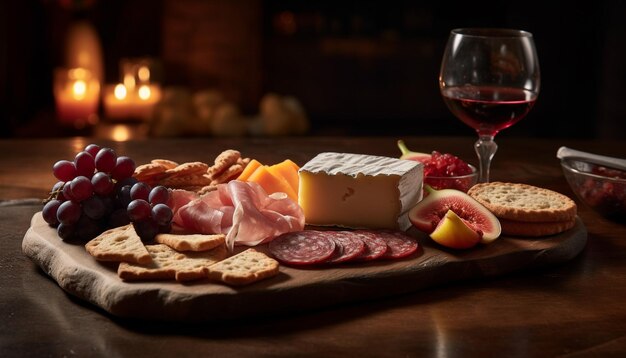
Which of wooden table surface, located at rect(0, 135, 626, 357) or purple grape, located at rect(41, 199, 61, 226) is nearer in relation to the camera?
wooden table surface, located at rect(0, 135, 626, 357)

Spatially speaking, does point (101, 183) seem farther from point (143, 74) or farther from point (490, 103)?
point (143, 74)

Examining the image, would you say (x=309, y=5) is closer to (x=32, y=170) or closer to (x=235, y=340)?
(x=32, y=170)

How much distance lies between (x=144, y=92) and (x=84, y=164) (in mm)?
2612

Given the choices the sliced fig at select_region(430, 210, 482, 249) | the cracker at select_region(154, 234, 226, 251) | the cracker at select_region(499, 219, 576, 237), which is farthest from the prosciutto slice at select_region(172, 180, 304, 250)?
the cracker at select_region(499, 219, 576, 237)

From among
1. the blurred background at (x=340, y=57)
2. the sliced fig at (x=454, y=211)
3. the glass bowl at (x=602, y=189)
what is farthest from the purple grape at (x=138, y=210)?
the blurred background at (x=340, y=57)

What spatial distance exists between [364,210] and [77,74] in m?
2.75

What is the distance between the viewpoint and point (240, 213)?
4.39ft

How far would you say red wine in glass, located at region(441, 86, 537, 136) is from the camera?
1577 millimetres

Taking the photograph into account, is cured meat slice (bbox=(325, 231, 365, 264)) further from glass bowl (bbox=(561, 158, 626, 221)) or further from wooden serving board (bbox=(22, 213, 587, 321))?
glass bowl (bbox=(561, 158, 626, 221))

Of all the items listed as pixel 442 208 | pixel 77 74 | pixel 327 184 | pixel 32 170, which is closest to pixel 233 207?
pixel 327 184

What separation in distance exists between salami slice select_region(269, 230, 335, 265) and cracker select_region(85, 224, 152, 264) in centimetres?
21

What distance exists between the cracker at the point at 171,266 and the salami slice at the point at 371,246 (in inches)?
8.8

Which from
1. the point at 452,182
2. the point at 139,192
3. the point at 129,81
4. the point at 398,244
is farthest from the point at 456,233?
the point at 129,81

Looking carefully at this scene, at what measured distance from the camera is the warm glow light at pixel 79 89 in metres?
3.80
